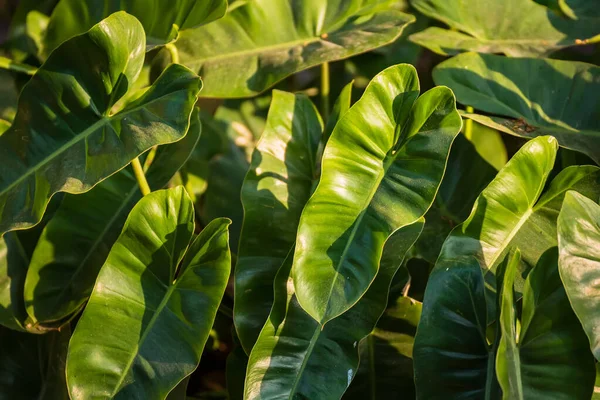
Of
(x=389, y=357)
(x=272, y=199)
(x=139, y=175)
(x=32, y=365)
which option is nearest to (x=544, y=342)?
(x=389, y=357)

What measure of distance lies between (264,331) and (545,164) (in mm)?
432

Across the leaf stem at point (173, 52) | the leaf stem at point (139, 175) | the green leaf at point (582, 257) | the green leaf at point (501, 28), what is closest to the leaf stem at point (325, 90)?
the green leaf at point (501, 28)

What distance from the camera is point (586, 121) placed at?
0.94 m

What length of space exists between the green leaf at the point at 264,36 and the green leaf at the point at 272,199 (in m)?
0.17

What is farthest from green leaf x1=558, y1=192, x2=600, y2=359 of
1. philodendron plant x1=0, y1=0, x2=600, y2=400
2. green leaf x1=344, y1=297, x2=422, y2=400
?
green leaf x1=344, y1=297, x2=422, y2=400

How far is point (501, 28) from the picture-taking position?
111 centimetres

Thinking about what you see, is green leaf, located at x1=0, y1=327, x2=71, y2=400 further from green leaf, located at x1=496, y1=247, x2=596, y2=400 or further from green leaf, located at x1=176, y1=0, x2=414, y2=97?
green leaf, located at x1=496, y1=247, x2=596, y2=400

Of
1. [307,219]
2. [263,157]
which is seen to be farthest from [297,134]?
[307,219]

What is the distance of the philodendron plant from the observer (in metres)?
0.67

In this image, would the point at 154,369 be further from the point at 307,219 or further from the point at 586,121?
the point at 586,121

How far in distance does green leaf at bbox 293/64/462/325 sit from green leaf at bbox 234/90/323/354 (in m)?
0.15

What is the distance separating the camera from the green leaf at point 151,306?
2.35ft

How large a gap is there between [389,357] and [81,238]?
56 centimetres

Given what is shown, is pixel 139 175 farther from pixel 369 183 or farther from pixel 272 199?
pixel 369 183
